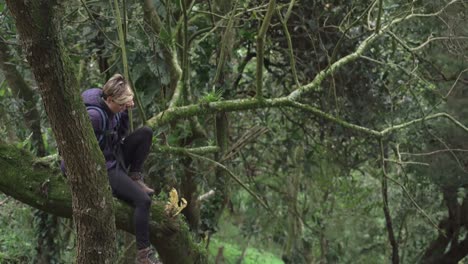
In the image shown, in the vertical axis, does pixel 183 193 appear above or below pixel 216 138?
below

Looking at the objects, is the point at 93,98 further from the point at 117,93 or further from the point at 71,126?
the point at 71,126

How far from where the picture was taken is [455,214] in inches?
335

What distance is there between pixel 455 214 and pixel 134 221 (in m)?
6.20

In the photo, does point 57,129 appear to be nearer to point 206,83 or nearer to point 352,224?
point 206,83

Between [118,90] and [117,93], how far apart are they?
0.02 m

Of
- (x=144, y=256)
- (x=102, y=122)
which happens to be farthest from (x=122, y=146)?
(x=144, y=256)

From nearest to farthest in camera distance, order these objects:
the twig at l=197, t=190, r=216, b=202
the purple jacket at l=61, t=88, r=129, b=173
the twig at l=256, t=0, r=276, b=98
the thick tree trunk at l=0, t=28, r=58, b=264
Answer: the purple jacket at l=61, t=88, r=129, b=173 → the twig at l=256, t=0, r=276, b=98 → the thick tree trunk at l=0, t=28, r=58, b=264 → the twig at l=197, t=190, r=216, b=202

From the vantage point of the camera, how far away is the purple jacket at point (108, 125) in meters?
3.18

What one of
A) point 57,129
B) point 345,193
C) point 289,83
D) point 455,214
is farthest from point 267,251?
point 57,129

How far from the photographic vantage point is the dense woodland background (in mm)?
3498

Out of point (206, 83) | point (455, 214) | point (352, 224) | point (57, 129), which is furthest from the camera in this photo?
point (352, 224)

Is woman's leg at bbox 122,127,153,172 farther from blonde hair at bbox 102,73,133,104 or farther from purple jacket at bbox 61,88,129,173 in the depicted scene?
blonde hair at bbox 102,73,133,104

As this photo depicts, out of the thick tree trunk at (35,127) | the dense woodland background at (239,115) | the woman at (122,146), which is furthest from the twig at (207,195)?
the woman at (122,146)

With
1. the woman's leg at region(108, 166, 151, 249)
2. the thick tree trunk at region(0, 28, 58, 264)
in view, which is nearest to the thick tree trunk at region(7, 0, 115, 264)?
the woman's leg at region(108, 166, 151, 249)
